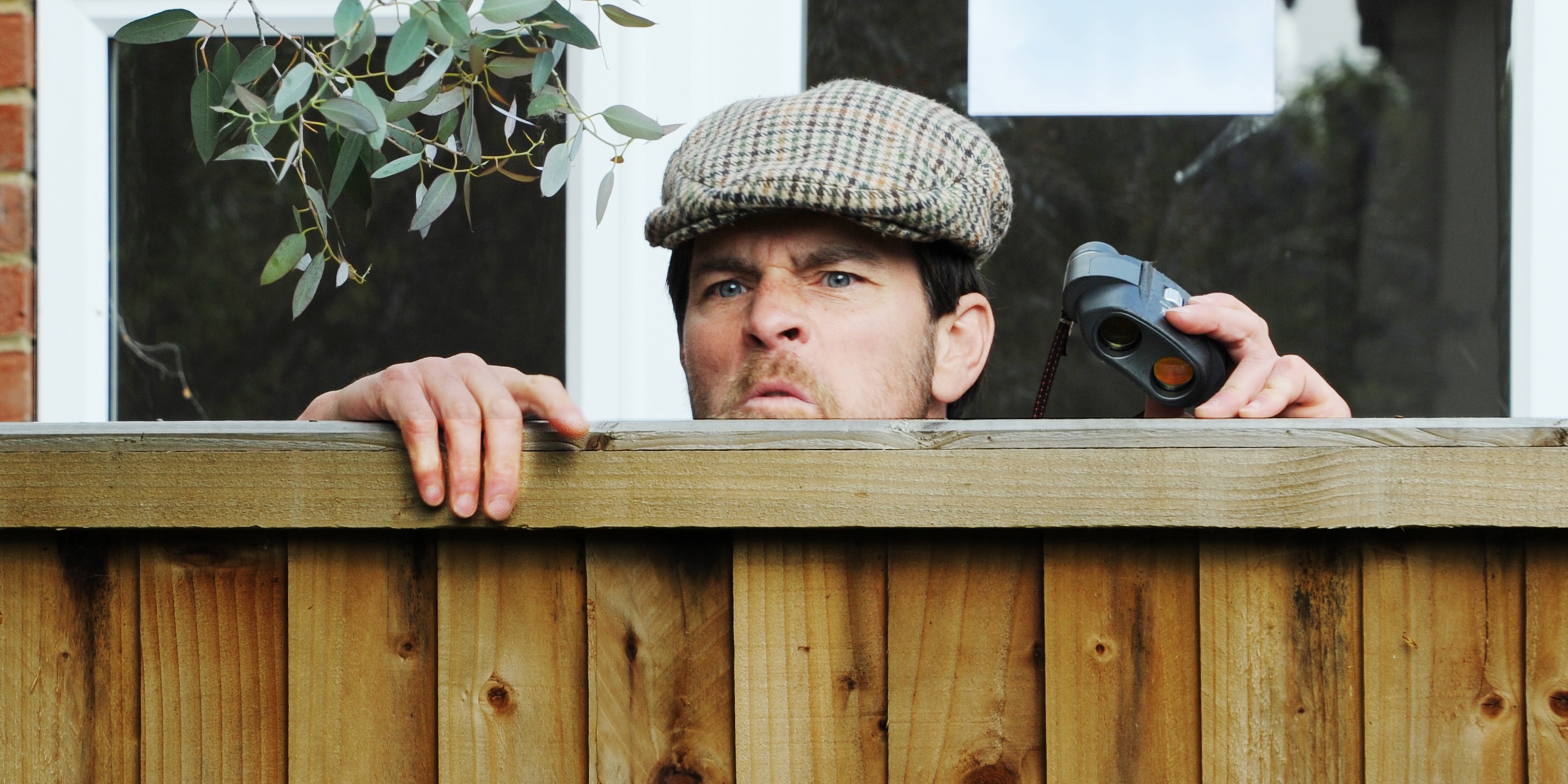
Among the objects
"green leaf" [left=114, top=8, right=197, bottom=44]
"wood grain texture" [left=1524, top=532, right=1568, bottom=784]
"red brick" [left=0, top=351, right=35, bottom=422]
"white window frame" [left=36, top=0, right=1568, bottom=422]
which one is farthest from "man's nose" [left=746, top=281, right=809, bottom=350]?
A: "red brick" [left=0, top=351, right=35, bottom=422]

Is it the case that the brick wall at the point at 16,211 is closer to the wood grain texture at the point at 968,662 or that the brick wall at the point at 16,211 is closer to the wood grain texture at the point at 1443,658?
the wood grain texture at the point at 968,662

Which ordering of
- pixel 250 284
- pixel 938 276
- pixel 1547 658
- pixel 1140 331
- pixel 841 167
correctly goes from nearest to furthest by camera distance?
pixel 1547 658, pixel 1140 331, pixel 841 167, pixel 938 276, pixel 250 284

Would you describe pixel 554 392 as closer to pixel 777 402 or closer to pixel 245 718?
pixel 245 718

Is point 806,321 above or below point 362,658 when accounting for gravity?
above

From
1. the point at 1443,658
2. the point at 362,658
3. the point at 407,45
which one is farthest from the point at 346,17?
the point at 1443,658

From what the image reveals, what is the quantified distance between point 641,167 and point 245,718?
1.11m

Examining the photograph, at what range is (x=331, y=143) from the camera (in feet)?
3.21

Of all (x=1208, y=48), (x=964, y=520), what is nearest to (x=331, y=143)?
(x=964, y=520)

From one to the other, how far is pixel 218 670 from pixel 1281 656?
28.3 inches

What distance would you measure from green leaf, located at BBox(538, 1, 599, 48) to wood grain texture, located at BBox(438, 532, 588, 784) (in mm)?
389

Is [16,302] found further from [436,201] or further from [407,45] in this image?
[407,45]

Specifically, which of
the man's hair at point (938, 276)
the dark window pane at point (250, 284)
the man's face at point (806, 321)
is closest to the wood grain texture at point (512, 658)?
the man's face at point (806, 321)

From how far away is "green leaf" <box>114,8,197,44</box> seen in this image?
847mm

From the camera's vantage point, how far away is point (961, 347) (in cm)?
155
